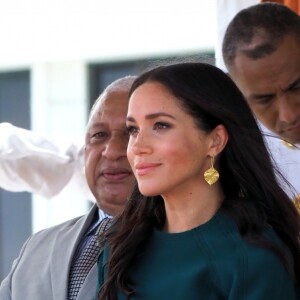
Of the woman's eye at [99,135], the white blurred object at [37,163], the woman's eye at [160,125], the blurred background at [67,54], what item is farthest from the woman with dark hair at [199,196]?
the blurred background at [67,54]

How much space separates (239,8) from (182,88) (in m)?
1.25

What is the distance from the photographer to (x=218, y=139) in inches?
71.1

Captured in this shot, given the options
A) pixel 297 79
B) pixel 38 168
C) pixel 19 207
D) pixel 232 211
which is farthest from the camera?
pixel 19 207

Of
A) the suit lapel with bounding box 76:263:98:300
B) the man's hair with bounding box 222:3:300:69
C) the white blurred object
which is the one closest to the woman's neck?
the suit lapel with bounding box 76:263:98:300

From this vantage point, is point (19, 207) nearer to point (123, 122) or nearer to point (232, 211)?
point (123, 122)

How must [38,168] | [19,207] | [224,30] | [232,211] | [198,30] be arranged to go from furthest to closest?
[19,207] → [198,30] → [38,168] → [224,30] → [232,211]

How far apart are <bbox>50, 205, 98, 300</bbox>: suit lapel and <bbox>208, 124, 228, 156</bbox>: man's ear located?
28.0 inches

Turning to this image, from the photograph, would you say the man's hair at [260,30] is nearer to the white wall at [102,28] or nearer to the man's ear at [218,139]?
the man's ear at [218,139]

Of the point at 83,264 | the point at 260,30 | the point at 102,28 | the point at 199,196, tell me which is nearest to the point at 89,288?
the point at 83,264

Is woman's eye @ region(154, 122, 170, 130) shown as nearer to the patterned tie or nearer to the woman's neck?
the woman's neck

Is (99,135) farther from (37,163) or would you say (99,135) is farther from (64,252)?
(37,163)

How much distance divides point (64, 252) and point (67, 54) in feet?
10.7

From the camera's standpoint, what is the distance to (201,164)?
5.84ft

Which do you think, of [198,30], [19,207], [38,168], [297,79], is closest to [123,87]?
[297,79]
